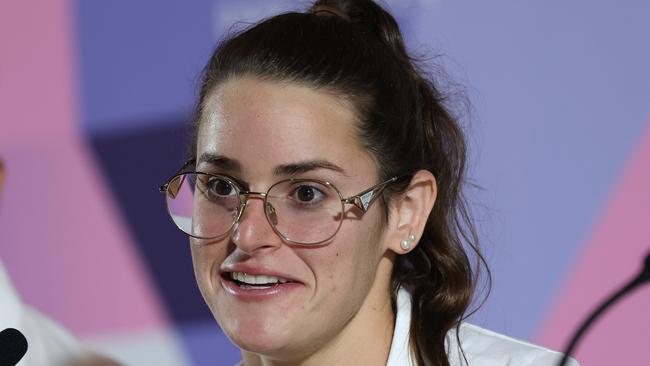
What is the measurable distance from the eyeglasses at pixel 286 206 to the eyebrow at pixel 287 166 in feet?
0.04

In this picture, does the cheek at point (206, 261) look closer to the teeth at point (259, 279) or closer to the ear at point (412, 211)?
the teeth at point (259, 279)

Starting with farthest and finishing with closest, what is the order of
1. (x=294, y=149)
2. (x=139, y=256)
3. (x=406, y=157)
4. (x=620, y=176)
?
(x=139, y=256), (x=620, y=176), (x=406, y=157), (x=294, y=149)

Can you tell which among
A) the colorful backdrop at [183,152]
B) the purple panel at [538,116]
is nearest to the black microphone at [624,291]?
the colorful backdrop at [183,152]

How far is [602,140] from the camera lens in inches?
67.5

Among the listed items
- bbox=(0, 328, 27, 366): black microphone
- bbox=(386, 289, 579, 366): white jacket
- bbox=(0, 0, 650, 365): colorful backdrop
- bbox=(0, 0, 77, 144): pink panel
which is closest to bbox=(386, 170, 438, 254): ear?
bbox=(386, 289, 579, 366): white jacket

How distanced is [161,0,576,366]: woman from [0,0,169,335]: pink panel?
547 mm

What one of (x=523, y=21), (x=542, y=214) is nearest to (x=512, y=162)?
(x=542, y=214)

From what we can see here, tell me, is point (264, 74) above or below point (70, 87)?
above

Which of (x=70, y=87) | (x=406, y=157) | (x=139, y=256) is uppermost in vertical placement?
(x=406, y=157)

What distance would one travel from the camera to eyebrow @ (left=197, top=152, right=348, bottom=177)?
1161 millimetres

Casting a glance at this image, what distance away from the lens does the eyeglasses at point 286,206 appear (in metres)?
1.16

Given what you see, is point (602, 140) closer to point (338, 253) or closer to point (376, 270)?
point (376, 270)

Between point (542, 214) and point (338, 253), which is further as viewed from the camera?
point (542, 214)

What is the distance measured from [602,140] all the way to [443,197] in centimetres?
44
